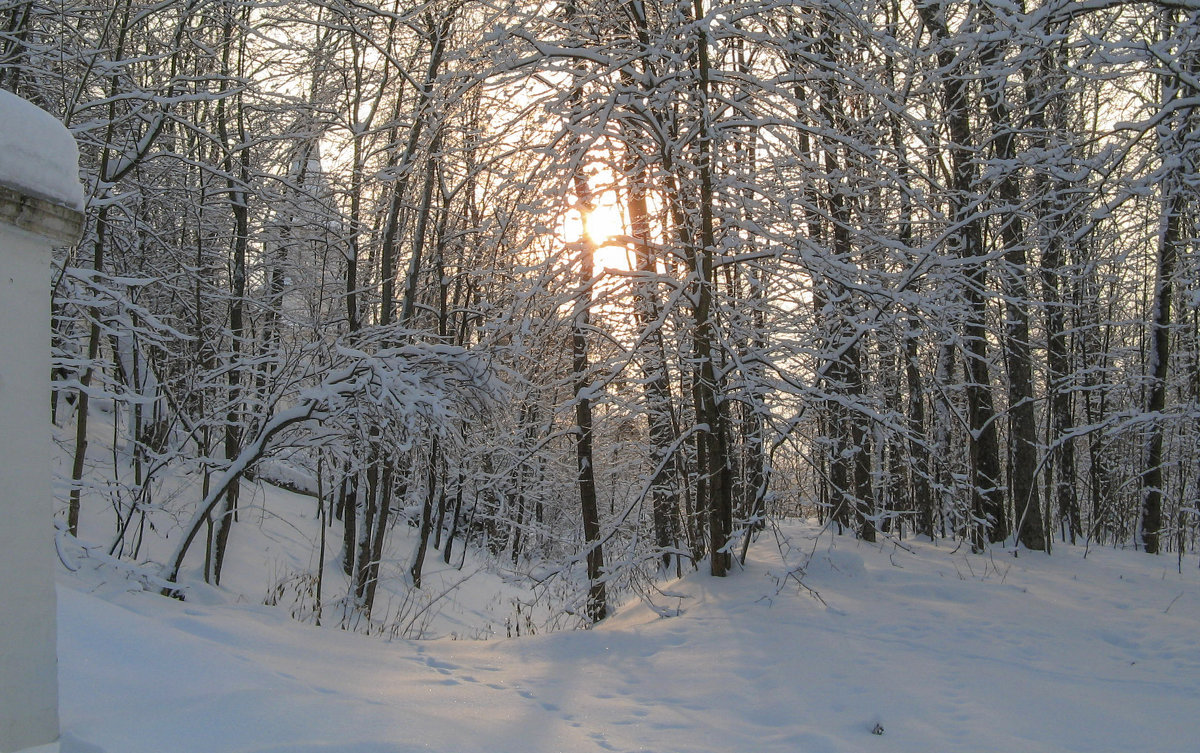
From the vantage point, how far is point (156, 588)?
20.3 feet

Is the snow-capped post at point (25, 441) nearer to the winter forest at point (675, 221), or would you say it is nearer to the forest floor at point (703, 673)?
the forest floor at point (703, 673)

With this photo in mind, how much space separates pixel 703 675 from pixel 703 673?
36mm

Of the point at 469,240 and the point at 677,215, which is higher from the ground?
the point at 469,240

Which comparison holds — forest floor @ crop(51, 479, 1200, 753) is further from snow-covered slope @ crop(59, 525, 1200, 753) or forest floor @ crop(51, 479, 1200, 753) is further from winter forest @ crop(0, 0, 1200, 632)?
winter forest @ crop(0, 0, 1200, 632)

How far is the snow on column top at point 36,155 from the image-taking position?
253cm

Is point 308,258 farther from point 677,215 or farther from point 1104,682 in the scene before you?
point 1104,682

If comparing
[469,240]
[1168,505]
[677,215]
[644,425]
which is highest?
[469,240]

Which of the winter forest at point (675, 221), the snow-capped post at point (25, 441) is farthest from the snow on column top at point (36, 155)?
the winter forest at point (675, 221)

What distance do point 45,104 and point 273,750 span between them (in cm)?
955

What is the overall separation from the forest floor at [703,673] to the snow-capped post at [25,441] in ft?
0.73

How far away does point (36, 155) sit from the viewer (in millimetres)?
2629

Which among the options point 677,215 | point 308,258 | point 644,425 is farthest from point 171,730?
point 308,258

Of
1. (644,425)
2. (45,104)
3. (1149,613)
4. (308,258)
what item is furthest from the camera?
(308,258)

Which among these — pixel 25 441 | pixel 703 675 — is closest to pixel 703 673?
pixel 703 675
